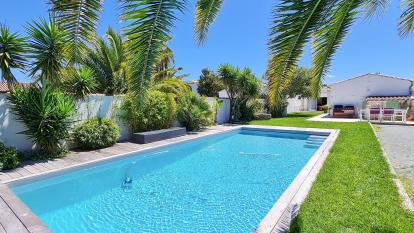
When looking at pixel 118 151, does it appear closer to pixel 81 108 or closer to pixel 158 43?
pixel 81 108

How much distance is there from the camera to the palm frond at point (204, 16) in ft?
13.8

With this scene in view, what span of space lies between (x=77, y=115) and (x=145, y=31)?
9481 millimetres

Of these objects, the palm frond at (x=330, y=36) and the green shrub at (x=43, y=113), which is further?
the green shrub at (x=43, y=113)

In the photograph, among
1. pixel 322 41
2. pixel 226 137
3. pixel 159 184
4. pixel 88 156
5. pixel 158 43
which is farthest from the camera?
pixel 226 137

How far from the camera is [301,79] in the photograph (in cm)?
3019

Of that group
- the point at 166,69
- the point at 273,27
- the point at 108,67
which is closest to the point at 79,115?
the point at 108,67

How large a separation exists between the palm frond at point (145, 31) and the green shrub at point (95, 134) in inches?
342

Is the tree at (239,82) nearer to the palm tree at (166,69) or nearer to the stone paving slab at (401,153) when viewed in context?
the palm tree at (166,69)

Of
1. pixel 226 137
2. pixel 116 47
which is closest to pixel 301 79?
pixel 226 137

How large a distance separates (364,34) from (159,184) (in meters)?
6.97

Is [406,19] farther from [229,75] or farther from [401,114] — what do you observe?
[401,114]

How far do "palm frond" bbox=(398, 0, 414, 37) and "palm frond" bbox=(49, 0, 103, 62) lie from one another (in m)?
4.83

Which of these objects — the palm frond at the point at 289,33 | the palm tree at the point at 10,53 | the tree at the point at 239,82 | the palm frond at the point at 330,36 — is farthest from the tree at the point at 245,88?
the palm frond at the point at 289,33

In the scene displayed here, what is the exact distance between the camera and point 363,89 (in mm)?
28828
